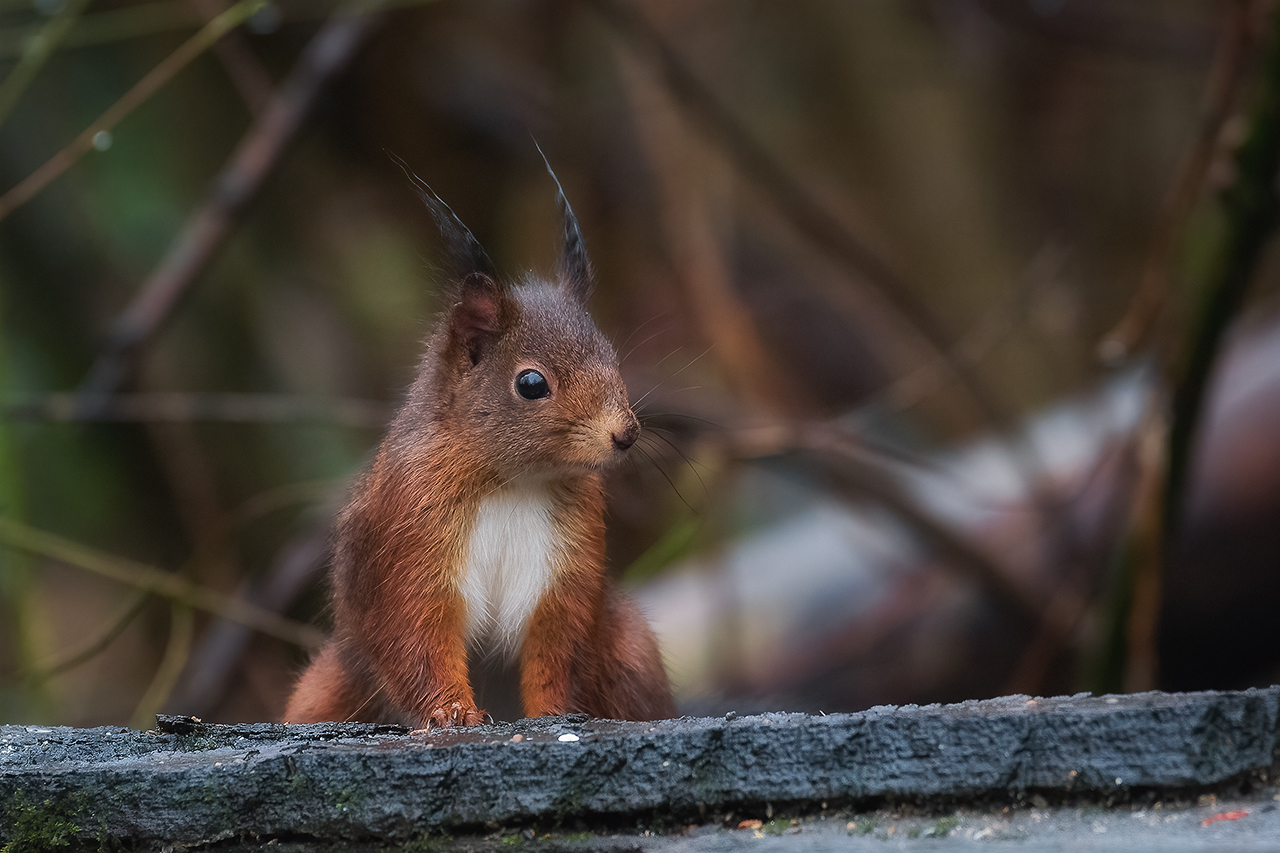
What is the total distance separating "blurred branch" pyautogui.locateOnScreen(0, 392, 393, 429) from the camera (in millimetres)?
4086

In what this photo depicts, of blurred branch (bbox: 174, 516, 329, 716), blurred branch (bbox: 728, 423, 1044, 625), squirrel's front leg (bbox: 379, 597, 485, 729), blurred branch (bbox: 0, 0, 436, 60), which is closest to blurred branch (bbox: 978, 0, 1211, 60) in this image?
blurred branch (bbox: 728, 423, 1044, 625)

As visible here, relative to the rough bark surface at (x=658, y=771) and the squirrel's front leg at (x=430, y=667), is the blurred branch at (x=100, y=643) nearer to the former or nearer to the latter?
the squirrel's front leg at (x=430, y=667)

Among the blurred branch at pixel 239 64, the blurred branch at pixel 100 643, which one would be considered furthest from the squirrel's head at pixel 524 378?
the blurred branch at pixel 239 64

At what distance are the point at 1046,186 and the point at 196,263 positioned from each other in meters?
5.20

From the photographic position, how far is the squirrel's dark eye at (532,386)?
2.36 meters

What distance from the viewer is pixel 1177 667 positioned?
446 centimetres

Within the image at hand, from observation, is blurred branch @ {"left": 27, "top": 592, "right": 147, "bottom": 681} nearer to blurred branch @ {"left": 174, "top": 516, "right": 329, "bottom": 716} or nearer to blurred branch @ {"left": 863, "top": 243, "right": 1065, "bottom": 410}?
blurred branch @ {"left": 174, "top": 516, "right": 329, "bottom": 716}

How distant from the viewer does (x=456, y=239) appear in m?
2.27

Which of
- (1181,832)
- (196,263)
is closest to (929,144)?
(196,263)

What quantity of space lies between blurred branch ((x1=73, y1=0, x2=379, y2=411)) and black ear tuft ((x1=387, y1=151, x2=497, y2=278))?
2.47m

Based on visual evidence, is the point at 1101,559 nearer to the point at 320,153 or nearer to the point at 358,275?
the point at 358,275

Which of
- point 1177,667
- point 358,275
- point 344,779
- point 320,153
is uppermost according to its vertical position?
point 320,153

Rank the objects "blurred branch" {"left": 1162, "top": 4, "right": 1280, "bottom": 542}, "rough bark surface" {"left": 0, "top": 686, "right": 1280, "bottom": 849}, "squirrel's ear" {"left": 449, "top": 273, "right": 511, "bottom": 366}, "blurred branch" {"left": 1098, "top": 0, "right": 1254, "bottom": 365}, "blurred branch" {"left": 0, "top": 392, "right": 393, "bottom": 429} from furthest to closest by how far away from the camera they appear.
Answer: "blurred branch" {"left": 0, "top": 392, "right": 393, "bottom": 429} < "blurred branch" {"left": 1098, "top": 0, "right": 1254, "bottom": 365} < "blurred branch" {"left": 1162, "top": 4, "right": 1280, "bottom": 542} < "squirrel's ear" {"left": 449, "top": 273, "right": 511, "bottom": 366} < "rough bark surface" {"left": 0, "top": 686, "right": 1280, "bottom": 849}

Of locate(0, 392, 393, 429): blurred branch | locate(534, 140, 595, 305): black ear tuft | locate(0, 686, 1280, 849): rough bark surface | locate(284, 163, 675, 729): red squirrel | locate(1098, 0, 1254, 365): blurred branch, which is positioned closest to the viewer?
locate(0, 686, 1280, 849): rough bark surface
